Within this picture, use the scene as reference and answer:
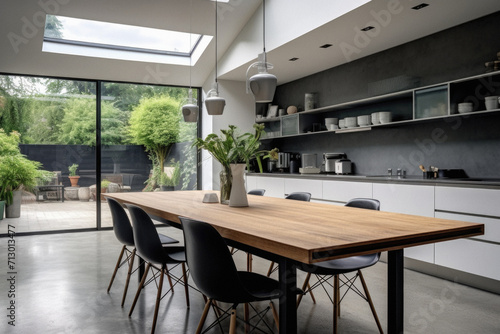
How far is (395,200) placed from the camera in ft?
14.1

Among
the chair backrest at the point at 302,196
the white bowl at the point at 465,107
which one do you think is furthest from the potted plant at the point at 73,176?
the white bowl at the point at 465,107

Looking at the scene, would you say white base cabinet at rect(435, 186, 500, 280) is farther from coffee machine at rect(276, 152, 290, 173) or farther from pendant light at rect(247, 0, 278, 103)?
coffee machine at rect(276, 152, 290, 173)

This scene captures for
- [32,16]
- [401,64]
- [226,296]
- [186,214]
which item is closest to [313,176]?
[401,64]

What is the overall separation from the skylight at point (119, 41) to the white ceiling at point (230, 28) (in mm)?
123

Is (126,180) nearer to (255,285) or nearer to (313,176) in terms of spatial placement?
(313,176)

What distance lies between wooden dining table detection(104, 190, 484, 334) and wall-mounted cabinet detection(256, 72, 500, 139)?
7.06ft

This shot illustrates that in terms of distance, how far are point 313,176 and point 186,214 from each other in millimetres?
3078

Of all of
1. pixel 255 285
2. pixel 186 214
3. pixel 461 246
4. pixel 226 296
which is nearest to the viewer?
pixel 226 296

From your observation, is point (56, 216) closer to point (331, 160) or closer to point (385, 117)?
point (331, 160)

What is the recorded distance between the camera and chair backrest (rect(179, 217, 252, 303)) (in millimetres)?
1946

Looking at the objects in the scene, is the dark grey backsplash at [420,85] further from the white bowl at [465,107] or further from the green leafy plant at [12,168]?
the green leafy plant at [12,168]

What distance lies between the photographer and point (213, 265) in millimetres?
1990

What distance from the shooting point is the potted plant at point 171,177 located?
7.32m

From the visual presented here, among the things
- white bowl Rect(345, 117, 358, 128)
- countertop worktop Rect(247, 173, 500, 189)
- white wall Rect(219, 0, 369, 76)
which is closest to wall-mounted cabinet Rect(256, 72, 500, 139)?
white bowl Rect(345, 117, 358, 128)
